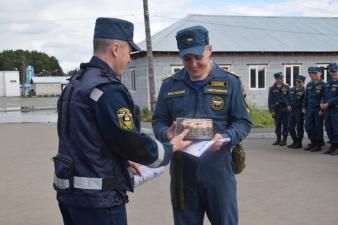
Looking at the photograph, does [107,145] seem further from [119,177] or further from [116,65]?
[116,65]

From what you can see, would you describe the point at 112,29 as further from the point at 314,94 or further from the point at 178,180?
the point at 314,94

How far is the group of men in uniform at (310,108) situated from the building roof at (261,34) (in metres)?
11.9

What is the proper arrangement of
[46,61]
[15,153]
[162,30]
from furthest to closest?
[46,61], [162,30], [15,153]

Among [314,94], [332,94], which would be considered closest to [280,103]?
[314,94]

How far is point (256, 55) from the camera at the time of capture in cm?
2505

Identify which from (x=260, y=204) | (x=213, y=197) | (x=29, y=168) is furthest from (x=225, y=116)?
(x=29, y=168)

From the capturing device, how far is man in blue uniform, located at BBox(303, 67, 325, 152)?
10.7 metres

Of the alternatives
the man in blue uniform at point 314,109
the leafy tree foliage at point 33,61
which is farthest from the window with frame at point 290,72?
the leafy tree foliage at point 33,61

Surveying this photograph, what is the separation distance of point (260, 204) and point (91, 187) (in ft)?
13.1

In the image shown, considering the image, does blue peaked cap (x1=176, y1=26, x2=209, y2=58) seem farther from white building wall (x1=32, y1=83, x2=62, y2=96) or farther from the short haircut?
Answer: white building wall (x1=32, y1=83, x2=62, y2=96)

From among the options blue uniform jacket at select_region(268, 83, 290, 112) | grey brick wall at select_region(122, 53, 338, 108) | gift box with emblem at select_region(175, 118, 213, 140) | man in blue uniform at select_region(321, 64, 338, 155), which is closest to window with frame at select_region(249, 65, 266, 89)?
grey brick wall at select_region(122, 53, 338, 108)

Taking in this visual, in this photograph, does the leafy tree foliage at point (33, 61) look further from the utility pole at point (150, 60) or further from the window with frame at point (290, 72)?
the utility pole at point (150, 60)

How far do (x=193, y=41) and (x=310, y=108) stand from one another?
8.25 metres

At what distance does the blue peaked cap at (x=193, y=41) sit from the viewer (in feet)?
11.0
